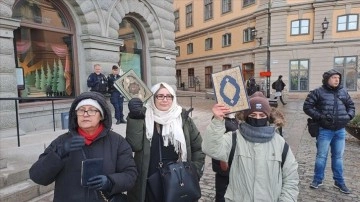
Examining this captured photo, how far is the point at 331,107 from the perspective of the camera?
4199mm

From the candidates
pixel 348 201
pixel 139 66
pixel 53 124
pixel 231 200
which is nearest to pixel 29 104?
pixel 53 124

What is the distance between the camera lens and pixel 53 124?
291 inches

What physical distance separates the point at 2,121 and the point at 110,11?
445cm

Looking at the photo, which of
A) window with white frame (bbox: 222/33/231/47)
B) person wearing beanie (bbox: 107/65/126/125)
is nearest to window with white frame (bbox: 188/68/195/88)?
window with white frame (bbox: 222/33/231/47)

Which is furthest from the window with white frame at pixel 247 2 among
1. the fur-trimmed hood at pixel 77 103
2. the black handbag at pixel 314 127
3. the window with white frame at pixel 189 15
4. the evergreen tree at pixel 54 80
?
the fur-trimmed hood at pixel 77 103

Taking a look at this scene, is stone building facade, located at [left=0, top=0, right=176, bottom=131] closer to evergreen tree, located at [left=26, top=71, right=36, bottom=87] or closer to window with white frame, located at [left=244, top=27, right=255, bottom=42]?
evergreen tree, located at [left=26, top=71, right=36, bottom=87]

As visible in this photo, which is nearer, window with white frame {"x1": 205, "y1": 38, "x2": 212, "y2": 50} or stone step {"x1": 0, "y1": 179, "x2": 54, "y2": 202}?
Answer: stone step {"x1": 0, "y1": 179, "x2": 54, "y2": 202}

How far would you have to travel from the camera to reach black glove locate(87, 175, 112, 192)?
72.0 inches

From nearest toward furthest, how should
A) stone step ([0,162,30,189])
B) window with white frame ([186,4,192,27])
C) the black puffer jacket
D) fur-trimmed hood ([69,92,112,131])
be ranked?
fur-trimmed hood ([69,92,112,131]), stone step ([0,162,30,189]), the black puffer jacket, window with white frame ([186,4,192,27])

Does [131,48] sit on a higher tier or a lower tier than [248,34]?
lower

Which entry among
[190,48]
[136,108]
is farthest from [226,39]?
[136,108]

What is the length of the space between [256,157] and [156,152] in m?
0.96

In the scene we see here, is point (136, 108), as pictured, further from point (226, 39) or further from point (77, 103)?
point (226, 39)

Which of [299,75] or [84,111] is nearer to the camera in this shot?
[84,111]
